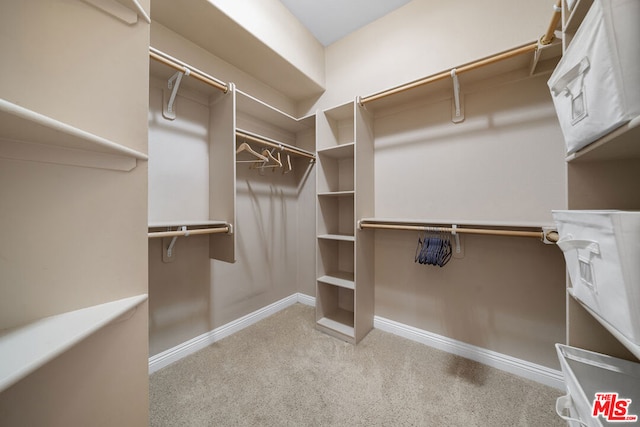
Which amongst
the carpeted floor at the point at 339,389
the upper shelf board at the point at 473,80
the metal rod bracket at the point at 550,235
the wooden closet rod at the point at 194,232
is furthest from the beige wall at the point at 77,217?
the metal rod bracket at the point at 550,235

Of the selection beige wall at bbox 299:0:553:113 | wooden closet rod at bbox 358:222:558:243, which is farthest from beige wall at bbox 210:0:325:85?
wooden closet rod at bbox 358:222:558:243

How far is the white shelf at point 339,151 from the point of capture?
6.40 feet

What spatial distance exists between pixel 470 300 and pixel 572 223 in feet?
3.89

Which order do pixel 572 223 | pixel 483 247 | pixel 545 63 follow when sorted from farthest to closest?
pixel 483 247
pixel 545 63
pixel 572 223

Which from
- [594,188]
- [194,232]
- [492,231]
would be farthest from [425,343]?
[194,232]

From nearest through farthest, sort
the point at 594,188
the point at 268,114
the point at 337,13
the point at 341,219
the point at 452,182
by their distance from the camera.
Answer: the point at 594,188
the point at 452,182
the point at 337,13
the point at 268,114
the point at 341,219

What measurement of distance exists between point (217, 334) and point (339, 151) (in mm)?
1964

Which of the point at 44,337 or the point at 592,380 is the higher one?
the point at 44,337

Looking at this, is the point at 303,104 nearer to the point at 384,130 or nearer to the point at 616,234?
the point at 384,130

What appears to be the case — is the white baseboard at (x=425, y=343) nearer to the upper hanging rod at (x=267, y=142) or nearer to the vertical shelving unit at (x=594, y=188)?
the vertical shelving unit at (x=594, y=188)

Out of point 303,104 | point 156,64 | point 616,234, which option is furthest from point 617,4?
point 303,104

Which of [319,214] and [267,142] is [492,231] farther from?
[267,142]

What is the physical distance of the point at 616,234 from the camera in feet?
1.73

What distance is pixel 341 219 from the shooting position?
237cm
